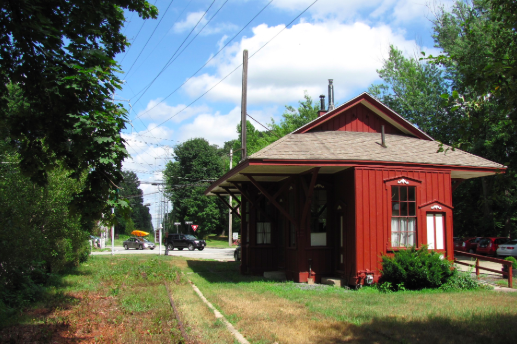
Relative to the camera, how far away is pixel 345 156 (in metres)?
12.6

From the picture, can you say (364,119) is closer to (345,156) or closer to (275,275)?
(345,156)

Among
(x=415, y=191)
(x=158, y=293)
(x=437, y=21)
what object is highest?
(x=437, y=21)

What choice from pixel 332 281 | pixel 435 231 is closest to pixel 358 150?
pixel 435 231

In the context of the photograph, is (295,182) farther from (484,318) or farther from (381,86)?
(381,86)

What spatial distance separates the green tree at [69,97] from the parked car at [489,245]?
95.6ft

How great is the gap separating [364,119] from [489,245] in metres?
19.3

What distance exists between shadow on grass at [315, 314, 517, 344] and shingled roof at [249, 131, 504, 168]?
5174 mm

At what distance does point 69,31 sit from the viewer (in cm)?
657

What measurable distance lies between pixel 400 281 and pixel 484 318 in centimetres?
396

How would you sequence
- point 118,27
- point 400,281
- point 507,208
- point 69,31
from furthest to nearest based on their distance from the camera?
point 507,208 → point 400,281 → point 118,27 → point 69,31

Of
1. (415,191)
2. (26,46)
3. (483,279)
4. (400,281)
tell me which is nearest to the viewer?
(26,46)

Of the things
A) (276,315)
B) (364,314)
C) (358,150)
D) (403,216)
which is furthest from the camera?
(358,150)

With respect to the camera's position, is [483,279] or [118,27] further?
[483,279]

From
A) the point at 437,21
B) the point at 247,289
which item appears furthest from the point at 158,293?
the point at 437,21
